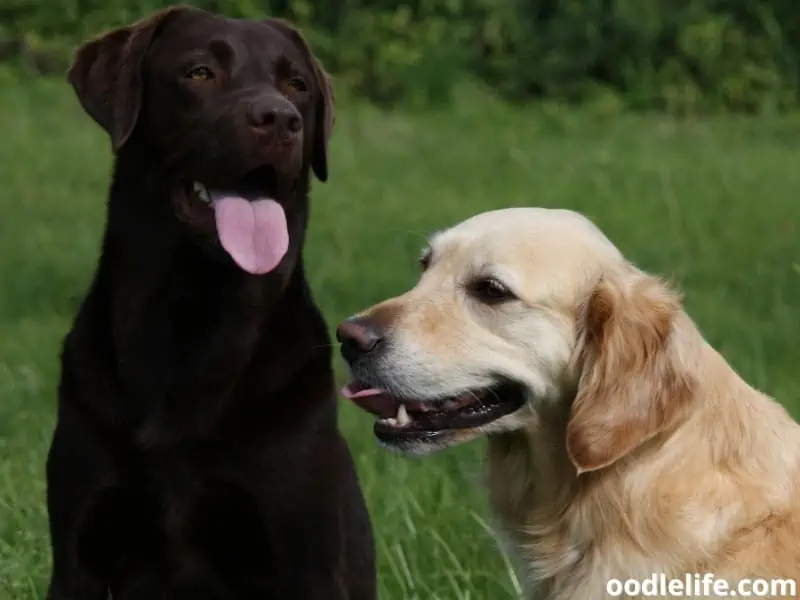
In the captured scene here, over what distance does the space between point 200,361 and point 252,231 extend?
1.10 ft

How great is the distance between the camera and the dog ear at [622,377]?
344 cm

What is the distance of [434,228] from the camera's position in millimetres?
8203

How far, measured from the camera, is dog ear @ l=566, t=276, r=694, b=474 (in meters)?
3.44

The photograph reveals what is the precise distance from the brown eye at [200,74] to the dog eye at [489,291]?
0.81 m

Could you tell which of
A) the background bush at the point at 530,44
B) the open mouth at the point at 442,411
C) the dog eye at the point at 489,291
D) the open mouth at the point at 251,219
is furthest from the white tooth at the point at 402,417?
the background bush at the point at 530,44

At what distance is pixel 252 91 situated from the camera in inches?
146

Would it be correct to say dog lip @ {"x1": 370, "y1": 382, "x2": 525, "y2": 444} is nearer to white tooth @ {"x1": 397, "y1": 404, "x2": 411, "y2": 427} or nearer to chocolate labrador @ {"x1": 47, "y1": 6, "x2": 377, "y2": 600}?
white tooth @ {"x1": 397, "y1": 404, "x2": 411, "y2": 427}

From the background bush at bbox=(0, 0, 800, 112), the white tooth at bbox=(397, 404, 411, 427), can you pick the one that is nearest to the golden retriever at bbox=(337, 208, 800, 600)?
the white tooth at bbox=(397, 404, 411, 427)

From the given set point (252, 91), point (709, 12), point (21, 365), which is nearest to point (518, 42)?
point (709, 12)

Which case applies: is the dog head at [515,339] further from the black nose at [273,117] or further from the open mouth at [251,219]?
the black nose at [273,117]

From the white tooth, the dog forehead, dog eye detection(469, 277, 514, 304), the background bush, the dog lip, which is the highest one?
the dog forehead

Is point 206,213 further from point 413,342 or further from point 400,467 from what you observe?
point 400,467

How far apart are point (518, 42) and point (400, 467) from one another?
8.64 meters

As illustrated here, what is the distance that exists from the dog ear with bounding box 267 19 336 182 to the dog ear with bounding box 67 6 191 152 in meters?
Answer: 0.33
